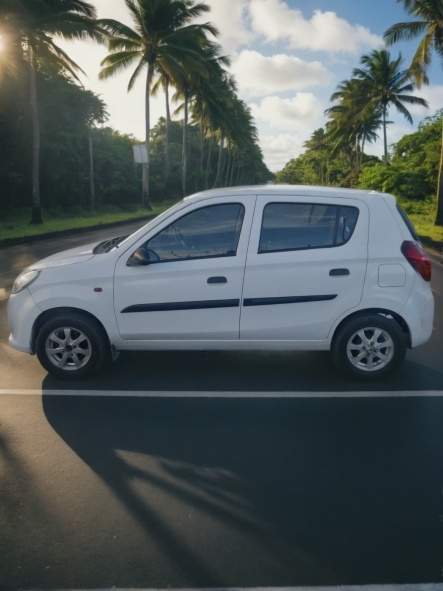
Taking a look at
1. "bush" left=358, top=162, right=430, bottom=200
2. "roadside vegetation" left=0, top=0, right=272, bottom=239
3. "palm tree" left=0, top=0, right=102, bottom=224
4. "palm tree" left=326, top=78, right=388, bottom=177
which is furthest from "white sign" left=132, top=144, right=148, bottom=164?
"palm tree" left=326, top=78, right=388, bottom=177

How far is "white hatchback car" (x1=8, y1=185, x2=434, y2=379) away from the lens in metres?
4.66

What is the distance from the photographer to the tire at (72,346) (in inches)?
188

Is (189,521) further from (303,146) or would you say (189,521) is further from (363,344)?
(303,146)

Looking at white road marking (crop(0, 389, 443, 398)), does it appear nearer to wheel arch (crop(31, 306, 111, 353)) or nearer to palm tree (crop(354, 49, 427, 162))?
wheel arch (crop(31, 306, 111, 353))

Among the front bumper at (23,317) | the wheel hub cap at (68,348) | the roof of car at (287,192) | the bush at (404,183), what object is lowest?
the wheel hub cap at (68,348)

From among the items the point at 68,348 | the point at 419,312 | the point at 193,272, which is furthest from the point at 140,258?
the point at 419,312

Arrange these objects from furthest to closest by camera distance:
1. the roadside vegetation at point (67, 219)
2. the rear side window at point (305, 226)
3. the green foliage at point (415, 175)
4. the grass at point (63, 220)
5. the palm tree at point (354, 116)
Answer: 1. the palm tree at point (354, 116)
2. the green foliage at point (415, 175)
3. the roadside vegetation at point (67, 219)
4. the grass at point (63, 220)
5. the rear side window at point (305, 226)

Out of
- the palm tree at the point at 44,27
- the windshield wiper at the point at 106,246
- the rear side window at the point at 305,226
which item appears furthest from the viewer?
the palm tree at the point at 44,27

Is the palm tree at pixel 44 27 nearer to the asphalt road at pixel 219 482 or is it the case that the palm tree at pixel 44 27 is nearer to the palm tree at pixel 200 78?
the palm tree at pixel 200 78

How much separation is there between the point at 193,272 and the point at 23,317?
1.65m

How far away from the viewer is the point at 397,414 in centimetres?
419

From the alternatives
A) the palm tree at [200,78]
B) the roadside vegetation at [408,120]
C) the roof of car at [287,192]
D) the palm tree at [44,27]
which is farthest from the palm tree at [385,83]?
the roof of car at [287,192]

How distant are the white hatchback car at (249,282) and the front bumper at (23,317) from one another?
11 millimetres

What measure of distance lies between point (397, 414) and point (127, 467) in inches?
86.1
